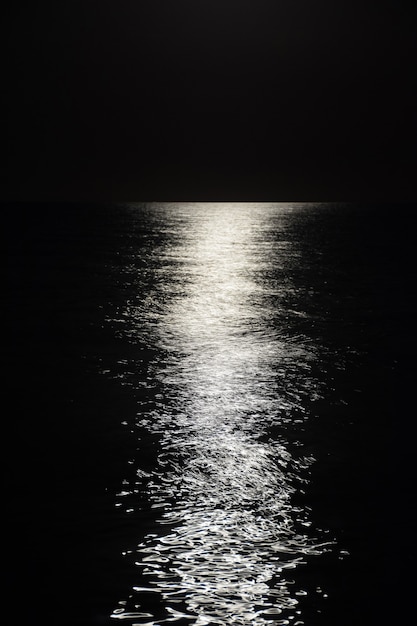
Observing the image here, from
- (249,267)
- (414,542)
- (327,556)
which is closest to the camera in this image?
(327,556)

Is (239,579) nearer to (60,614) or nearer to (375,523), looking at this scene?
(60,614)

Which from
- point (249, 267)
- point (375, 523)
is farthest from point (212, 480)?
point (249, 267)

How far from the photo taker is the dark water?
6066 mm

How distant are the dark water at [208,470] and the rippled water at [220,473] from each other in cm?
3

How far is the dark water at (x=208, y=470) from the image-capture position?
6.07 m

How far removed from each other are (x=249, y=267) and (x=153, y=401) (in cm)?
3146

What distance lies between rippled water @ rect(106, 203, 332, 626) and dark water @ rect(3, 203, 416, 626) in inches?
1.0

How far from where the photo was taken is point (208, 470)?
28.7 ft

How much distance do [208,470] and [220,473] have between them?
0.60ft

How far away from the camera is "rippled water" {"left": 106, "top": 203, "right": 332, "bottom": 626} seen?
19.6 ft

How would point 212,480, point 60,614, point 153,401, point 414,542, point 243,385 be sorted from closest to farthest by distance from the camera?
1. point 60,614
2. point 414,542
3. point 212,480
4. point 153,401
5. point 243,385

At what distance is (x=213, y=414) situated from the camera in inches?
442

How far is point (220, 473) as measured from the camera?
8664 mm

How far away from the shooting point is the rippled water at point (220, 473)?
235 inches
